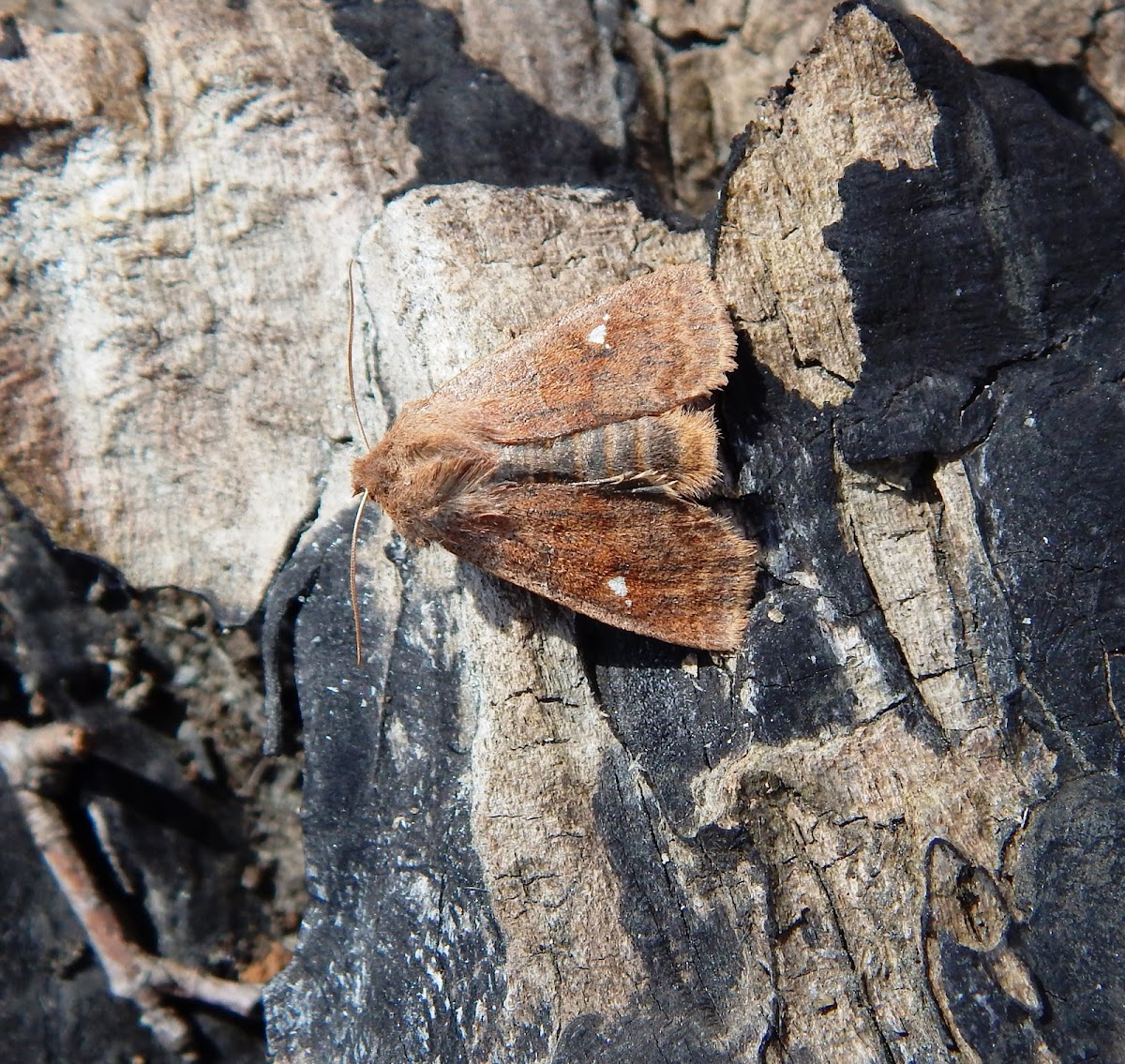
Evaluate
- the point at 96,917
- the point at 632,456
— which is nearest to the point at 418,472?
the point at 632,456

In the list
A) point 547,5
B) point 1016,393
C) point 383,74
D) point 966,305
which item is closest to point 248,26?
point 383,74

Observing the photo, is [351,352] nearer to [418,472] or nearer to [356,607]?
[418,472]

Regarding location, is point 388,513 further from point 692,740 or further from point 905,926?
point 905,926

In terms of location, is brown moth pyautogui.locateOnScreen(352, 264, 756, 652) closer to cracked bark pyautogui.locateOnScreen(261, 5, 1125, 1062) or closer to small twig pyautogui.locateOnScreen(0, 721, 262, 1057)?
cracked bark pyautogui.locateOnScreen(261, 5, 1125, 1062)

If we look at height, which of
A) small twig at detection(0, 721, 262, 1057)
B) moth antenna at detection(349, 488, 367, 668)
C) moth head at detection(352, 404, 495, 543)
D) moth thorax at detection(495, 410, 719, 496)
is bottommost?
small twig at detection(0, 721, 262, 1057)

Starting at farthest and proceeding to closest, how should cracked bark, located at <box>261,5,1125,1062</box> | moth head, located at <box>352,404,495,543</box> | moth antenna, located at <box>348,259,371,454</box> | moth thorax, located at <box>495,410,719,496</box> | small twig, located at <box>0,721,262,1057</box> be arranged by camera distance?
small twig, located at <box>0,721,262,1057</box>, moth antenna, located at <box>348,259,371,454</box>, moth head, located at <box>352,404,495,543</box>, moth thorax, located at <box>495,410,719,496</box>, cracked bark, located at <box>261,5,1125,1062</box>

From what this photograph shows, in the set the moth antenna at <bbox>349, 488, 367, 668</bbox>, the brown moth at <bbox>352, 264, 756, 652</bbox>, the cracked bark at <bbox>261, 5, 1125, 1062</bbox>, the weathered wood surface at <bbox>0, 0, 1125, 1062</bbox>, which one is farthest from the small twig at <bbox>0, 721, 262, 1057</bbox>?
the brown moth at <bbox>352, 264, 756, 652</bbox>
